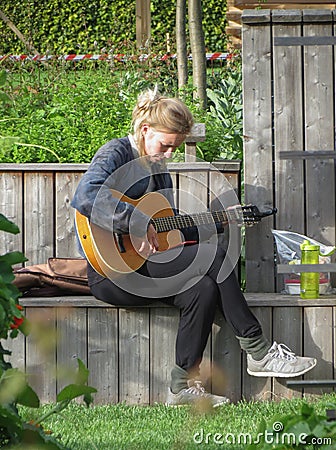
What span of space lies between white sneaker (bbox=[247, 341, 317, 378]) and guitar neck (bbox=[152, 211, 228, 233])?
0.60 metres

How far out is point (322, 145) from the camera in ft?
14.3

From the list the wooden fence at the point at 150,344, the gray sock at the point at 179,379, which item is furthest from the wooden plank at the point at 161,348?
the gray sock at the point at 179,379

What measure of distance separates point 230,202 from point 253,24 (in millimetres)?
830

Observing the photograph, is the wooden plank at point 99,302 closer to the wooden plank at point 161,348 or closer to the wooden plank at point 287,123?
the wooden plank at point 161,348

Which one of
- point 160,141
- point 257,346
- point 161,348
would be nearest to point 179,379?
point 161,348

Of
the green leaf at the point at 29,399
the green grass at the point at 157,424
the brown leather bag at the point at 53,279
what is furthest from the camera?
the brown leather bag at the point at 53,279

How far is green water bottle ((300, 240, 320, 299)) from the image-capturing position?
13.5 ft

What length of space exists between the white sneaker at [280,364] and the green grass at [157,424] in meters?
0.12

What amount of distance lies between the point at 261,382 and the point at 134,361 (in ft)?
1.77

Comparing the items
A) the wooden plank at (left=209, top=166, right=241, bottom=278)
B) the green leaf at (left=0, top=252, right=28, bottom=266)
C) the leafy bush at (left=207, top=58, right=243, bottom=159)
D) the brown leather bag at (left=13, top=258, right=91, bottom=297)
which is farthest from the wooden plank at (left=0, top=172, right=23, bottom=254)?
the green leaf at (left=0, top=252, right=28, bottom=266)

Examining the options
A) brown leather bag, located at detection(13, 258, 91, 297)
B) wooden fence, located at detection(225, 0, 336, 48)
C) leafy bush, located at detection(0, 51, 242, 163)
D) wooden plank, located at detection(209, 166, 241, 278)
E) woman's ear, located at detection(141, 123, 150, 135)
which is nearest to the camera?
woman's ear, located at detection(141, 123, 150, 135)

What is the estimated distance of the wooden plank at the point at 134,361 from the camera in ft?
13.1

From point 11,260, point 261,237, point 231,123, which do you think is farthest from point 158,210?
point 11,260

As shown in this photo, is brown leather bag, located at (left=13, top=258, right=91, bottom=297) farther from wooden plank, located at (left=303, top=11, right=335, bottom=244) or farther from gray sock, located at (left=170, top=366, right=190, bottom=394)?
wooden plank, located at (left=303, top=11, right=335, bottom=244)
